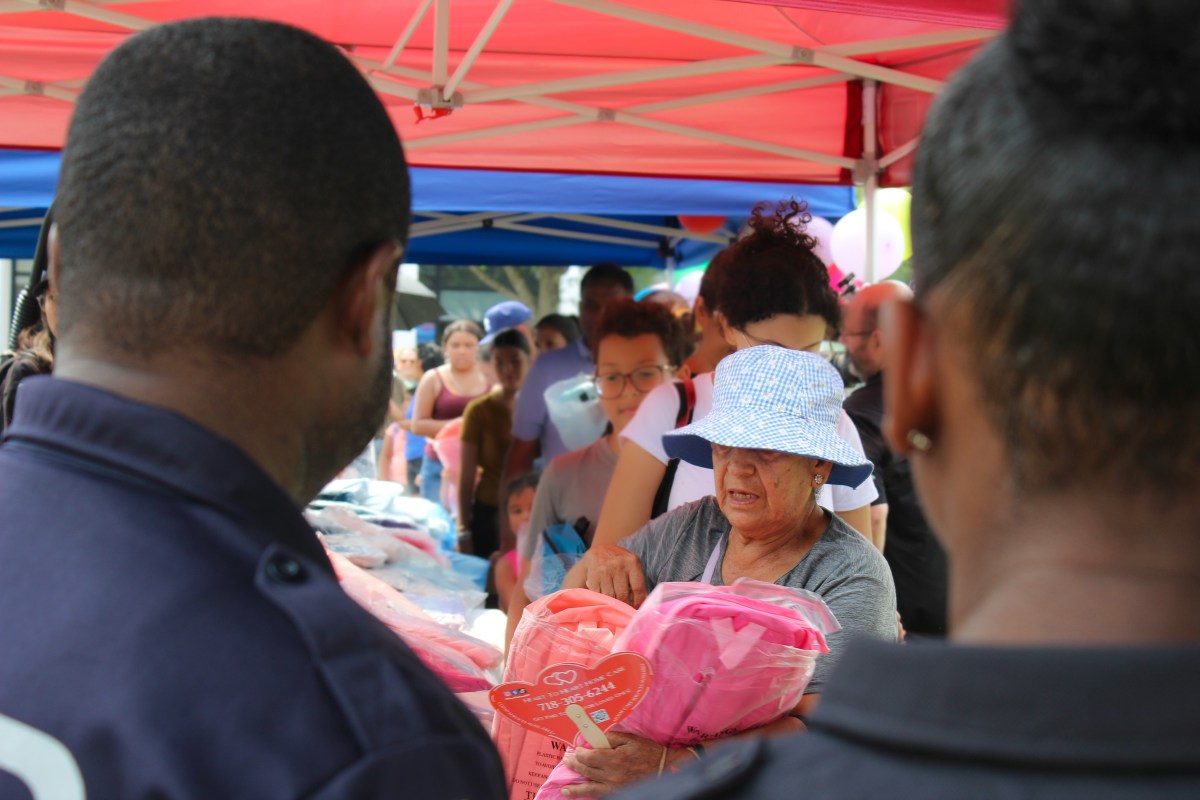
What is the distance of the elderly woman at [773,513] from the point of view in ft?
7.39

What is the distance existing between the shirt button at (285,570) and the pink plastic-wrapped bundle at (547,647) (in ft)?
3.35

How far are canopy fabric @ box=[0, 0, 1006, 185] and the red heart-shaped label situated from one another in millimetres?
2204

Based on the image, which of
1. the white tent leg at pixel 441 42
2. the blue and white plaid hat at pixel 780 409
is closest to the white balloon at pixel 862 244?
the white tent leg at pixel 441 42

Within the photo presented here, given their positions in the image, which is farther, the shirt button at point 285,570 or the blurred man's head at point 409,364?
the blurred man's head at point 409,364

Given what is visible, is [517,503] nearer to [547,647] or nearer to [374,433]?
[547,647]

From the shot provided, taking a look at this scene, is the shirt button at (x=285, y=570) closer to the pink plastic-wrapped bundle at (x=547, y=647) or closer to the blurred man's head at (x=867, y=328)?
the pink plastic-wrapped bundle at (x=547, y=647)

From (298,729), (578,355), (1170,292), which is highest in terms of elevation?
(1170,292)

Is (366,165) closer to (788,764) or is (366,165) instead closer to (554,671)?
(788,764)

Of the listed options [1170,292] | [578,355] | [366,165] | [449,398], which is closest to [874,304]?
[578,355]

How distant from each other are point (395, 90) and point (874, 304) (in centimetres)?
199

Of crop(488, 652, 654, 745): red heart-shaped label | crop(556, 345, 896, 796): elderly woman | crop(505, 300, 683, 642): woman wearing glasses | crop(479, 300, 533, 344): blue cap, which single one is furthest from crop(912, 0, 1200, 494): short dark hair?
crop(479, 300, 533, 344): blue cap

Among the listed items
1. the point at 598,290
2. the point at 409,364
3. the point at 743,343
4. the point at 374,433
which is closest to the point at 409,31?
the point at 743,343

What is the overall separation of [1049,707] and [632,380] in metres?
3.31

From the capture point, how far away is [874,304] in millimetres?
4418
